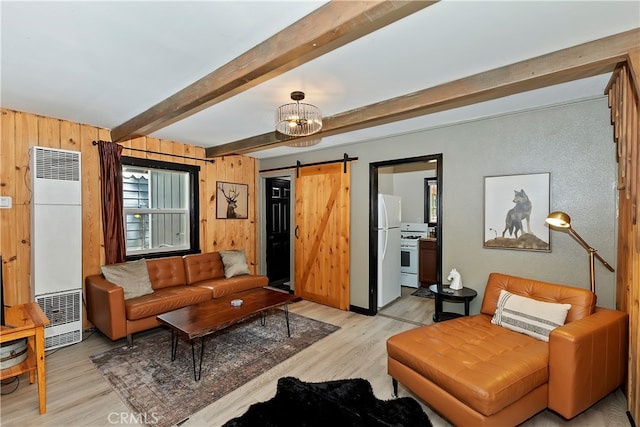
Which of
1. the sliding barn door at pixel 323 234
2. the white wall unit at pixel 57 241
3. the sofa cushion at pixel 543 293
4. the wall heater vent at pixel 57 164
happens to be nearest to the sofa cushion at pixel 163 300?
the white wall unit at pixel 57 241

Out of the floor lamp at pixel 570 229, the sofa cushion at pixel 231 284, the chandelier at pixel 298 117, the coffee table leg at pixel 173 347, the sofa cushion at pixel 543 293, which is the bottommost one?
the coffee table leg at pixel 173 347

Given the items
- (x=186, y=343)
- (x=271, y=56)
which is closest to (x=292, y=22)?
(x=271, y=56)

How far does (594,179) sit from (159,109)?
3968mm

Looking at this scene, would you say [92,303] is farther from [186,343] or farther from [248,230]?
[248,230]

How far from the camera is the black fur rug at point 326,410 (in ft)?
4.96

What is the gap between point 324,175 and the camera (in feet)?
15.1

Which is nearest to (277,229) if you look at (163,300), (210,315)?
(163,300)

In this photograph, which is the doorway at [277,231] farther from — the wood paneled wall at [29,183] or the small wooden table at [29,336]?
the small wooden table at [29,336]

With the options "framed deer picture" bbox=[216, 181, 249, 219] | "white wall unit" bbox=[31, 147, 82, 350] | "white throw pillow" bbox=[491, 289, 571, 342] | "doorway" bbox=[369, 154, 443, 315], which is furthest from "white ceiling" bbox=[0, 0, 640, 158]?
"framed deer picture" bbox=[216, 181, 249, 219]

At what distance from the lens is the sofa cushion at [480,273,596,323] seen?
2271 mm

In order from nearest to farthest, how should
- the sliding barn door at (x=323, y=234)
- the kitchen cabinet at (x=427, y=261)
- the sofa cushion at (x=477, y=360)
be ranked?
the sofa cushion at (x=477, y=360), the sliding barn door at (x=323, y=234), the kitchen cabinet at (x=427, y=261)

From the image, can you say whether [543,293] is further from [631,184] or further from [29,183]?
[29,183]

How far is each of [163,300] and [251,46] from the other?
2.79 m

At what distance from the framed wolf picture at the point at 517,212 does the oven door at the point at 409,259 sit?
2296 mm
